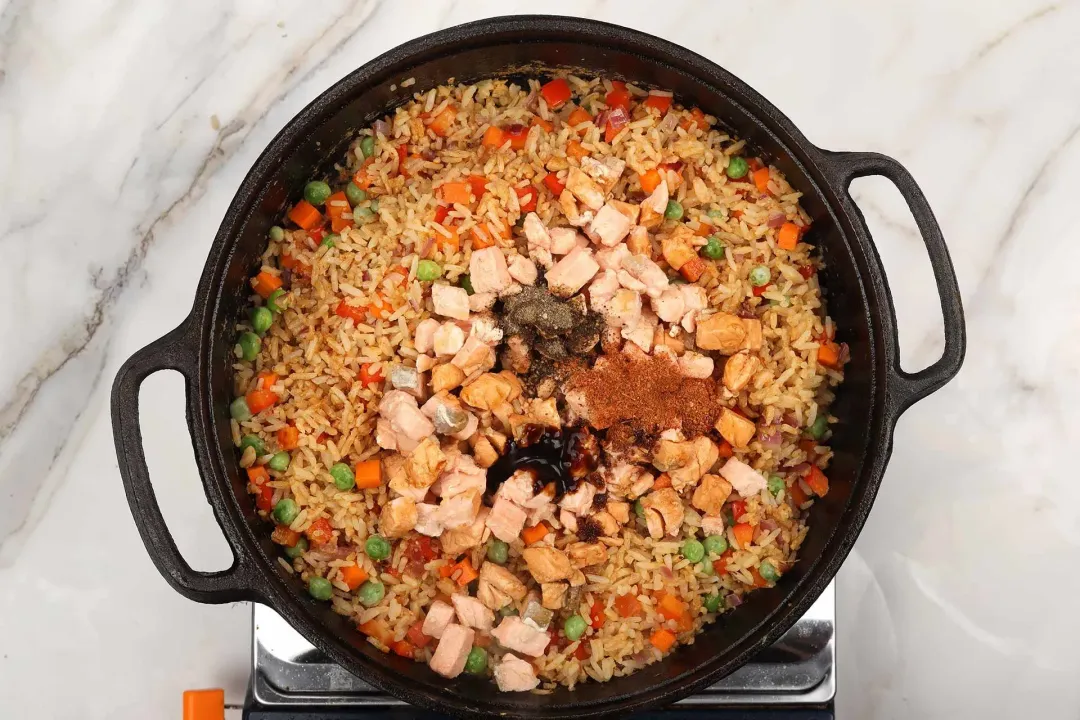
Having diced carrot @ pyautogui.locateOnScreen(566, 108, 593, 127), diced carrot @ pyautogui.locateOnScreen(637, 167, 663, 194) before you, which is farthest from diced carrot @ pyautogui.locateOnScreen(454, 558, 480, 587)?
diced carrot @ pyautogui.locateOnScreen(566, 108, 593, 127)

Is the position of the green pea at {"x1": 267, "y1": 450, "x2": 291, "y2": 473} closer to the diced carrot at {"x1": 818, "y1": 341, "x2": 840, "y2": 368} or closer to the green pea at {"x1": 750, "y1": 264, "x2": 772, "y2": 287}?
the green pea at {"x1": 750, "y1": 264, "x2": 772, "y2": 287}

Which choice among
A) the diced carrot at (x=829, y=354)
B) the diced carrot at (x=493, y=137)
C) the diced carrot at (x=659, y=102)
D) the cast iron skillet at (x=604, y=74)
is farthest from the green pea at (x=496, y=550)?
the diced carrot at (x=659, y=102)

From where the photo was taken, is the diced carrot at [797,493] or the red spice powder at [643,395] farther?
the diced carrot at [797,493]

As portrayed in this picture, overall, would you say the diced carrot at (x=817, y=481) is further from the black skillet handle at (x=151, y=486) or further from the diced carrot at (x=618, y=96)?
the black skillet handle at (x=151, y=486)

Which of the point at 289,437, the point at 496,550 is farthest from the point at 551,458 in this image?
the point at 289,437

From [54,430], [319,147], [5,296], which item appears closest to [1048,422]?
[319,147]

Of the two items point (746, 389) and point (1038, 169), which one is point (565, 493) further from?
point (1038, 169)
